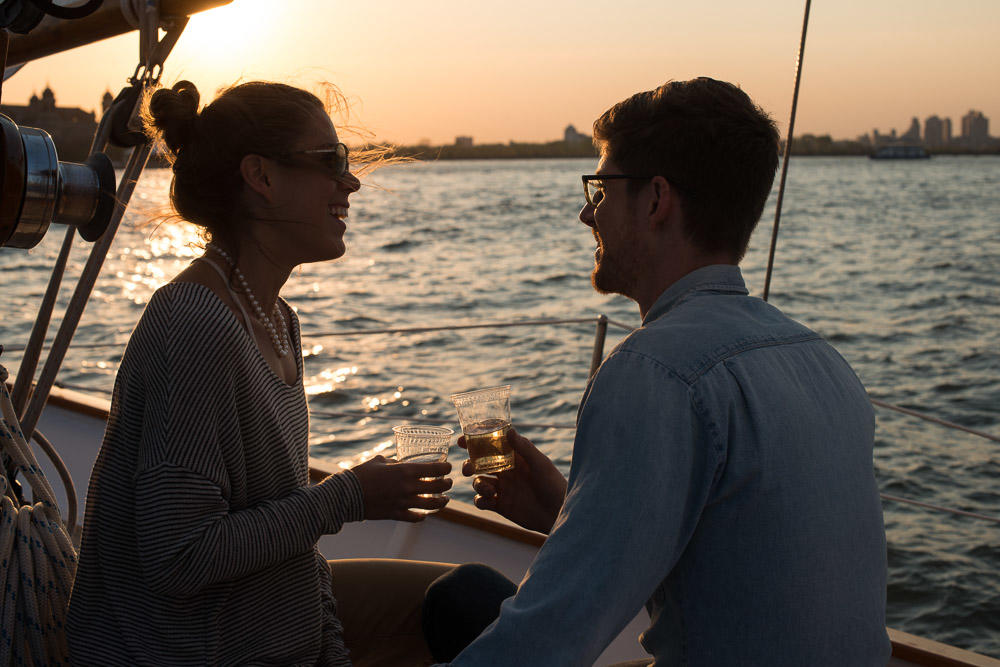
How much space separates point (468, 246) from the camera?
1888 cm

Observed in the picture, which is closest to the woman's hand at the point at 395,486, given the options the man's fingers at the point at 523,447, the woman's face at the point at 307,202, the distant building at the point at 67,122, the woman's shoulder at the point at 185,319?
the man's fingers at the point at 523,447

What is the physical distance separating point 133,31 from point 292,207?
0.37 metres

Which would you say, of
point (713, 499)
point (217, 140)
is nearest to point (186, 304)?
point (217, 140)

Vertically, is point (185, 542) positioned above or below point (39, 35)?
below

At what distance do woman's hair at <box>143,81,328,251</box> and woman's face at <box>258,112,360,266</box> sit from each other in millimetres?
31

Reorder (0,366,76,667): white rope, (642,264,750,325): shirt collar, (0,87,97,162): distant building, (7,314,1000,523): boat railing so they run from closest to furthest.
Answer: (642,264,750,325): shirt collar
(0,366,76,667): white rope
(0,87,97,162): distant building
(7,314,1000,523): boat railing

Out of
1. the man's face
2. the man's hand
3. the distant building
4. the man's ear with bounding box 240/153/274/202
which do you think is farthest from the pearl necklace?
the man's face

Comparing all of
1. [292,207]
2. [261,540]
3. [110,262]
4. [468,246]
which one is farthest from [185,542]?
[468,246]

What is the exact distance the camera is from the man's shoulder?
0.89 metres

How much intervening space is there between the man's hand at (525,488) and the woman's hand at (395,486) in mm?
66

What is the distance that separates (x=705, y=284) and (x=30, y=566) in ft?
3.03

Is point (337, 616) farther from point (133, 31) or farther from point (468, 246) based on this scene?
point (468, 246)

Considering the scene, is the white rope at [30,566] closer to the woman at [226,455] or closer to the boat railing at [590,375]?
the woman at [226,455]

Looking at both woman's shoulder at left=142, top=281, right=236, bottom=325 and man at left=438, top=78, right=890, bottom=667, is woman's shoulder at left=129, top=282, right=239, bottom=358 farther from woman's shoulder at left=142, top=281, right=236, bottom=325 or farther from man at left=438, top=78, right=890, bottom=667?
man at left=438, top=78, right=890, bottom=667
